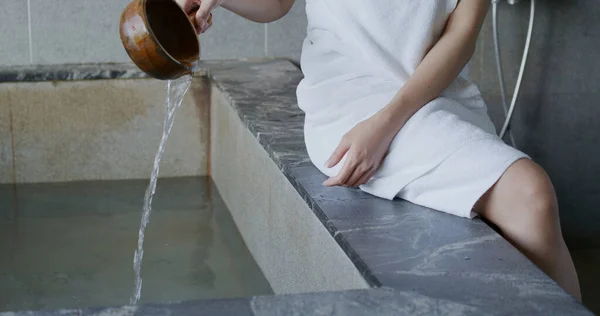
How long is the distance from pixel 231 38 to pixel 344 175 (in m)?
1.87

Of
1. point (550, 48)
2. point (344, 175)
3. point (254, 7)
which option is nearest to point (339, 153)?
point (344, 175)

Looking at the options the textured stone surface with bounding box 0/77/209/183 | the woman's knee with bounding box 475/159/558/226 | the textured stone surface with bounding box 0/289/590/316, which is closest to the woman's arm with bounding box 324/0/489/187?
the woman's knee with bounding box 475/159/558/226

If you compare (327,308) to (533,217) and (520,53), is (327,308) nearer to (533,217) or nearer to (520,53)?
(533,217)

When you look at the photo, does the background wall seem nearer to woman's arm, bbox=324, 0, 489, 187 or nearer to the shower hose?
the shower hose

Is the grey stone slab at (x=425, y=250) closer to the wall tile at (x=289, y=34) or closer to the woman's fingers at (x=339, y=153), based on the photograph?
the woman's fingers at (x=339, y=153)

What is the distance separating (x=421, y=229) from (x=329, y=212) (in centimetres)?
19

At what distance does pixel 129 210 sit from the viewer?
3.04 m

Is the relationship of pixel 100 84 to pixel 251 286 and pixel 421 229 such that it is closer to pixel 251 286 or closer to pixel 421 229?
pixel 251 286

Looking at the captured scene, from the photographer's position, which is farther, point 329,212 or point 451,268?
point 329,212

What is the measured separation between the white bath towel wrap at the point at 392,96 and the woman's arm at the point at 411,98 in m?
0.02

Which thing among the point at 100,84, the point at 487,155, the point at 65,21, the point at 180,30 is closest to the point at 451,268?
the point at 487,155

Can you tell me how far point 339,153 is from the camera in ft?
5.97

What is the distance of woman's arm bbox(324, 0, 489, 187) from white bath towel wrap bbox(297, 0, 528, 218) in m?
0.02

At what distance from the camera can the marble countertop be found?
1.28 m
